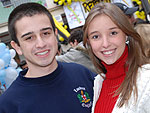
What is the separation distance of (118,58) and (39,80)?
0.63 metres

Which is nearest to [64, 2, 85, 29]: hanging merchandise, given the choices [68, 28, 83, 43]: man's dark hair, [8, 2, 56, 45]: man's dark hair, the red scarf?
[68, 28, 83, 43]: man's dark hair

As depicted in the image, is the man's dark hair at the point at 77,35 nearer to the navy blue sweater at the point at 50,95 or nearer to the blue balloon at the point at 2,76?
the blue balloon at the point at 2,76

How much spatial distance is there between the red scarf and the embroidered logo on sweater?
12 cm

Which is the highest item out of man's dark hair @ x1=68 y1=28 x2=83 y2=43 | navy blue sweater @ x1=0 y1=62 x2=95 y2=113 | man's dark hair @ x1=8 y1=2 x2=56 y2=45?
man's dark hair @ x1=8 y1=2 x2=56 y2=45

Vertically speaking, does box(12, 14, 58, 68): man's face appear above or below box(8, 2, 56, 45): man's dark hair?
below

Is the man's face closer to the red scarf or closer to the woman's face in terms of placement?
the woman's face

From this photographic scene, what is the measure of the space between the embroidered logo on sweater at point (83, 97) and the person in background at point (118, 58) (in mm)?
97

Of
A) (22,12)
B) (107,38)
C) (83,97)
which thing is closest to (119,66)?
(107,38)

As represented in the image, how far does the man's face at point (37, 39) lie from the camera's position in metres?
1.42

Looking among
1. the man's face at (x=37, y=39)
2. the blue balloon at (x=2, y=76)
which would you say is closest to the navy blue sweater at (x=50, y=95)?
the man's face at (x=37, y=39)

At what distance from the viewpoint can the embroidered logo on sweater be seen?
1.50m

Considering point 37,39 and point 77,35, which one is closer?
point 37,39

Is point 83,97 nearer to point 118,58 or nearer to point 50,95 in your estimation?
point 50,95

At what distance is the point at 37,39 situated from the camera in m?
1.43
